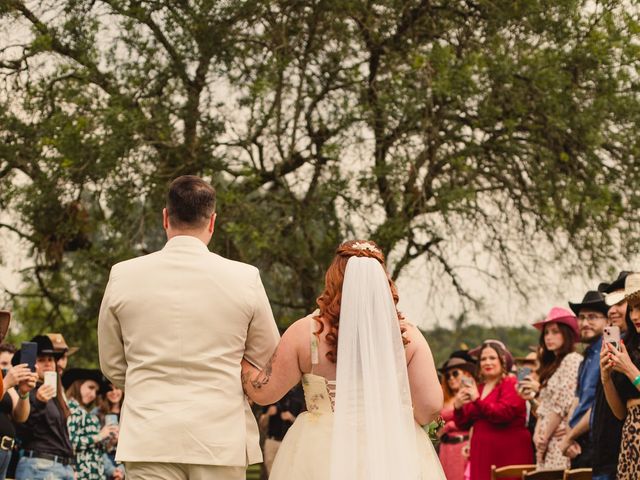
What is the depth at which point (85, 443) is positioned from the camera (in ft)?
38.3

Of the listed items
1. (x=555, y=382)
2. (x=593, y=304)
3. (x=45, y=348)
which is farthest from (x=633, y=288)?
(x=45, y=348)

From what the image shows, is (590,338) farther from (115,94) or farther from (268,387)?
(115,94)

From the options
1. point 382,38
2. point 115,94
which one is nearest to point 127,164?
point 115,94

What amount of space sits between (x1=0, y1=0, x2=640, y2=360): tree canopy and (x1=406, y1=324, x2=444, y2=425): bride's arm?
7444mm

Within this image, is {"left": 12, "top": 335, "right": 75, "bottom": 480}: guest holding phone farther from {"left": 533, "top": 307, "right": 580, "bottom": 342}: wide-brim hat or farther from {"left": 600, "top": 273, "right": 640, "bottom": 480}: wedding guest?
{"left": 600, "top": 273, "right": 640, "bottom": 480}: wedding guest

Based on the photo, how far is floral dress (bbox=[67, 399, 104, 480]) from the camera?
11.6m

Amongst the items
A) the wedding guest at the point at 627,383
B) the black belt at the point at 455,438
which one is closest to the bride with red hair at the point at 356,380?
the wedding guest at the point at 627,383

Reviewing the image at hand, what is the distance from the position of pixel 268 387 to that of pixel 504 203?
1019cm

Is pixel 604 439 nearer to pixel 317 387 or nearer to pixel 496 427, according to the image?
pixel 317 387

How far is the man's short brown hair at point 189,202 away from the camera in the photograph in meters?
5.44

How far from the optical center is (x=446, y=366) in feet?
43.0

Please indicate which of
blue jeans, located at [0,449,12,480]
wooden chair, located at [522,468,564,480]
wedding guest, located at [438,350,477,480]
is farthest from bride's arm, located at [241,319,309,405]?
wedding guest, located at [438,350,477,480]

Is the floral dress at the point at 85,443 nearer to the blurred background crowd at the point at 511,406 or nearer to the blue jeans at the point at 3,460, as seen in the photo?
the blurred background crowd at the point at 511,406

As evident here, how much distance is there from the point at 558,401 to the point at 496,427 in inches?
46.9
